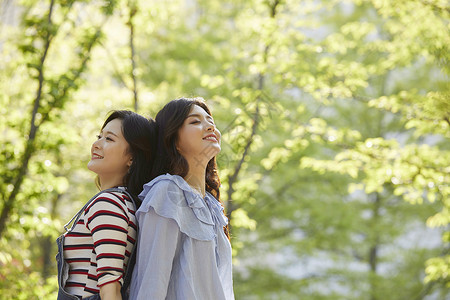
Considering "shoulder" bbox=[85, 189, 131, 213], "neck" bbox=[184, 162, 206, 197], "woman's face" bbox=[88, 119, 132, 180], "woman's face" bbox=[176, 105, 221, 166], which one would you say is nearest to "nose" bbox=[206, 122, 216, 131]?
"woman's face" bbox=[176, 105, 221, 166]

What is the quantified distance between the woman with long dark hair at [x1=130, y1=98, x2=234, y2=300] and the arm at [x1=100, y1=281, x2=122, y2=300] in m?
0.06

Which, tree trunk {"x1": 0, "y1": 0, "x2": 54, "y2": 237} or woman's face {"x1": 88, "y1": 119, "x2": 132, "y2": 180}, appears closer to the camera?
woman's face {"x1": 88, "y1": 119, "x2": 132, "y2": 180}

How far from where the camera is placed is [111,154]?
1.87m

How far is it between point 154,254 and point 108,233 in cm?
16

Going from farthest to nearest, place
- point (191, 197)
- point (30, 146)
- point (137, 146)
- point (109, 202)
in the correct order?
point (30, 146) < point (137, 146) < point (191, 197) < point (109, 202)

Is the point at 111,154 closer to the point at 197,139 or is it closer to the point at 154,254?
the point at 197,139

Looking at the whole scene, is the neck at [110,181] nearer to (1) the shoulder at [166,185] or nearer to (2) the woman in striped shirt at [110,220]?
(2) the woman in striped shirt at [110,220]

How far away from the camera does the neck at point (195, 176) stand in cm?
194

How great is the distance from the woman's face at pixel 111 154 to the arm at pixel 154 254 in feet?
0.88

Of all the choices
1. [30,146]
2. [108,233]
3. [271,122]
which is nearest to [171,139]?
[108,233]

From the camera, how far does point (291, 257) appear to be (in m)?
9.23

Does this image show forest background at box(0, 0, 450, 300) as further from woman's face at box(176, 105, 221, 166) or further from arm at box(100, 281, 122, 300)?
arm at box(100, 281, 122, 300)

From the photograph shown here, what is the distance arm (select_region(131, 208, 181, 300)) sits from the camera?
1580mm

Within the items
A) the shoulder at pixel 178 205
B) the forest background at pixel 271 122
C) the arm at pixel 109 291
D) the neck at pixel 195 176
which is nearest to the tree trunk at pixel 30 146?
the forest background at pixel 271 122
